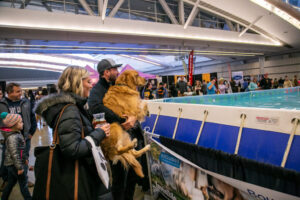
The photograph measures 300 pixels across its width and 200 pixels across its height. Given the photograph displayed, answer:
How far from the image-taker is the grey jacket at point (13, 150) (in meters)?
2.34

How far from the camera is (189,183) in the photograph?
6.14ft

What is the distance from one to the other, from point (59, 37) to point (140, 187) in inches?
348

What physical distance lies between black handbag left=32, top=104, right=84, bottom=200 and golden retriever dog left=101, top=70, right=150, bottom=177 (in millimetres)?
508

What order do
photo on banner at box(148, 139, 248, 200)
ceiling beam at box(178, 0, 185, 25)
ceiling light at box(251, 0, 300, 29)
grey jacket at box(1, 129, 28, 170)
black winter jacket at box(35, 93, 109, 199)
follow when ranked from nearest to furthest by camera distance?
1. black winter jacket at box(35, 93, 109, 199)
2. photo on banner at box(148, 139, 248, 200)
3. grey jacket at box(1, 129, 28, 170)
4. ceiling light at box(251, 0, 300, 29)
5. ceiling beam at box(178, 0, 185, 25)

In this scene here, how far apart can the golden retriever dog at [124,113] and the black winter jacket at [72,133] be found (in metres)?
0.36

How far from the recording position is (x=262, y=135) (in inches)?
58.9

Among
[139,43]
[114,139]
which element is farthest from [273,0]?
[114,139]

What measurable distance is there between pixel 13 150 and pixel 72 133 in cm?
177

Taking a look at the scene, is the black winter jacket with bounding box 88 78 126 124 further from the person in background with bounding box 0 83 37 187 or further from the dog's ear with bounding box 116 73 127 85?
the person in background with bounding box 0 83 37 187

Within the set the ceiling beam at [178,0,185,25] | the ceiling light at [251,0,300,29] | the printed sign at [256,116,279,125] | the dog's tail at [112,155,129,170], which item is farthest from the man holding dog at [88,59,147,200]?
the ceiling beam at [178,0,185,25]

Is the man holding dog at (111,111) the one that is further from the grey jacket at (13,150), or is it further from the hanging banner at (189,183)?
the grey jacket at (13,150)

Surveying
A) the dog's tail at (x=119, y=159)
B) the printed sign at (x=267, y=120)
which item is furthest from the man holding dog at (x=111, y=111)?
the printed sign at (x=267, y=120)

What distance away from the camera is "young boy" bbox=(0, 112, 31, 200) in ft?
7.69

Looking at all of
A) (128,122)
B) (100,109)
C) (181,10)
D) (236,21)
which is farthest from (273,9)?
(100,109)
